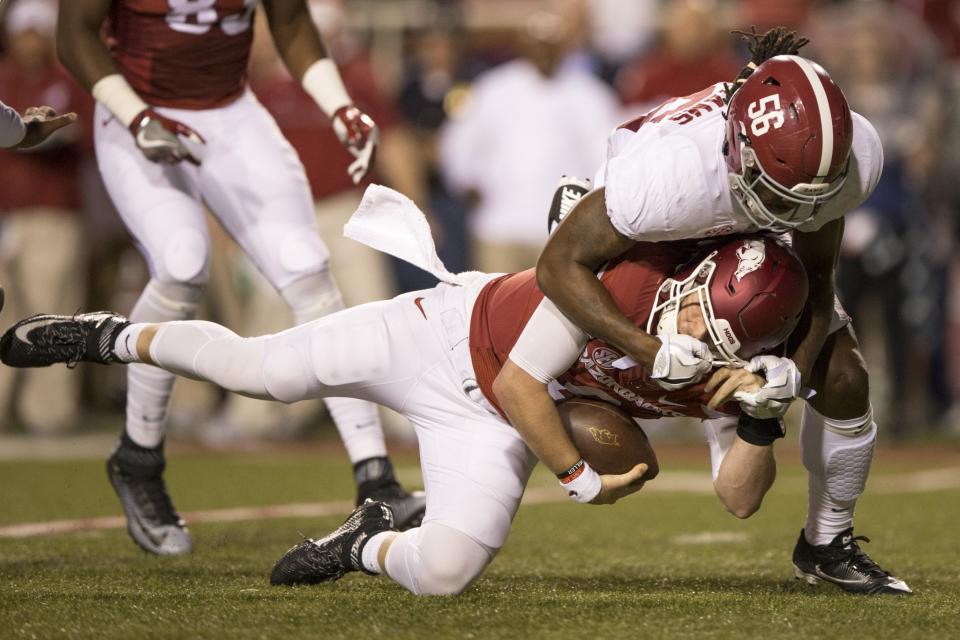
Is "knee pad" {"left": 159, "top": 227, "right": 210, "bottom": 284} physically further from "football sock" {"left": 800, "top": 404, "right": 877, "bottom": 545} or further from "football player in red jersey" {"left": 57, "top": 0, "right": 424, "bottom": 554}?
"football sock" {"left": 800, "top": 404, "right": 877, "bottom": 545}

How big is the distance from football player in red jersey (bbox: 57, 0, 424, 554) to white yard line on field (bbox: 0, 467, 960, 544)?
21.2 inches

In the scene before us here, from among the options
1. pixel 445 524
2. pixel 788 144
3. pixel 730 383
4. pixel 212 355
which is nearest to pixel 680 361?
pixel 730 383

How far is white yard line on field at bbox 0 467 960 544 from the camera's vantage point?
4.64 m

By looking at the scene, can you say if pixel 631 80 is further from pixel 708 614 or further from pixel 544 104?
pixel 708 614

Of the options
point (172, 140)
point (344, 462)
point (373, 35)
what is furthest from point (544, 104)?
point (172, 140)

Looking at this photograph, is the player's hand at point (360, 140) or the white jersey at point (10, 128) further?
the player's hand at point (360, 140)

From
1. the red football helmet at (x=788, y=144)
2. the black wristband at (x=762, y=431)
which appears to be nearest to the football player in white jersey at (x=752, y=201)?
the red football helmet at (x=788, y=144)

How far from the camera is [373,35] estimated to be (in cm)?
1045

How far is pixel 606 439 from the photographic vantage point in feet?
10.7

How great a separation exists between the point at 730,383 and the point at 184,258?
1.64m

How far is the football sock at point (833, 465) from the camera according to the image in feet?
11.4

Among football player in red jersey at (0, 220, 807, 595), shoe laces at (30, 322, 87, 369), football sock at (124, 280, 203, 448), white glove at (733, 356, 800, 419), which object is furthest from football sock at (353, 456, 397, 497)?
white glove at (733, 356, 800, 419)

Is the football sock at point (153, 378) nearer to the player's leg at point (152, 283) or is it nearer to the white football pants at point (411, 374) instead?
the player's leg at point (152, 283)

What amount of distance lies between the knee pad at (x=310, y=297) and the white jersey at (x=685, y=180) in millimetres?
1077
